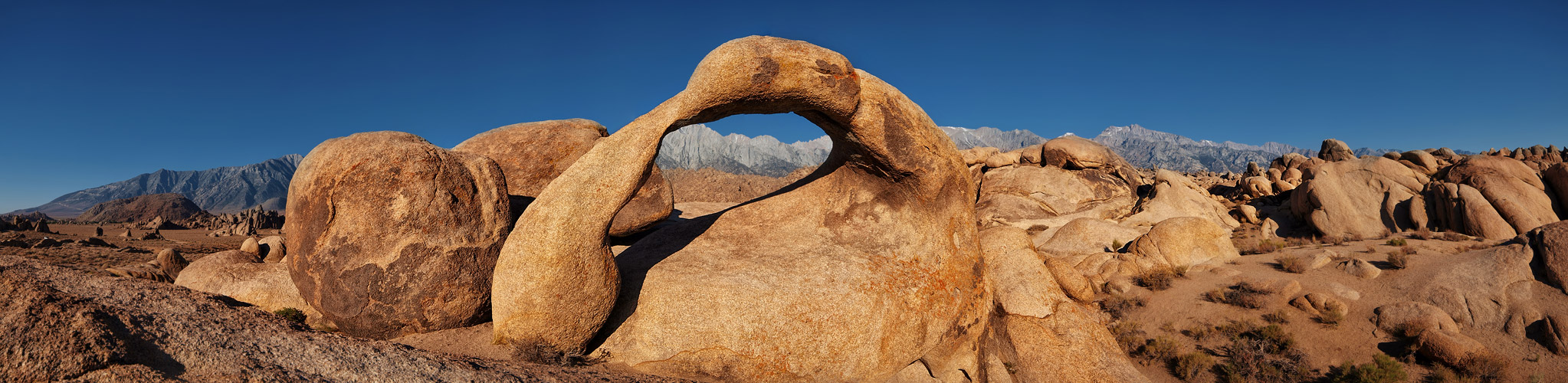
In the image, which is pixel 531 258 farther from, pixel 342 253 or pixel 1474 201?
pixel 1474 201

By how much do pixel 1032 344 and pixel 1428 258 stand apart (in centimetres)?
996

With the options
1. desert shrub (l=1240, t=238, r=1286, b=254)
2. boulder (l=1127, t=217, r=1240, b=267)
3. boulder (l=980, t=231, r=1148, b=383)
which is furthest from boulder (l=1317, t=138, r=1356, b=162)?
boulder (l=980, t=231, r=1148, b=383)

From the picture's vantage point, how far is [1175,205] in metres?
22.3

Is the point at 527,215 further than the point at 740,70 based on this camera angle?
No

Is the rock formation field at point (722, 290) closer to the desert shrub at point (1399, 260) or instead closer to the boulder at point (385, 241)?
the boulder at point (385, 241)

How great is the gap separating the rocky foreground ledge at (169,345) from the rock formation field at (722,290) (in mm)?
22

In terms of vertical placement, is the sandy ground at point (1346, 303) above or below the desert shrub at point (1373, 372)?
above

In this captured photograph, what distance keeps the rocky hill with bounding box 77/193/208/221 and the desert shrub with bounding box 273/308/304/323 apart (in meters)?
82.7

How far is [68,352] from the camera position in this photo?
3316 millimetres

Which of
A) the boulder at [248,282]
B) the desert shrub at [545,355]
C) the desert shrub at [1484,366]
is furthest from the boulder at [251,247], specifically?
the desert shrub at [1484,366]

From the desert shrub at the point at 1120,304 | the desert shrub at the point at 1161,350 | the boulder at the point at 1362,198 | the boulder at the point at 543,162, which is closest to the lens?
the boulder at the point at 543,162

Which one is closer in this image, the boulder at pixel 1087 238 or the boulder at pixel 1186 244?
the boulder at pixel 1186 244

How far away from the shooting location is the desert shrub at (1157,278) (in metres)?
13.5

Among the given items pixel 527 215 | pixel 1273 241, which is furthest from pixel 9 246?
pixel 1273 241
